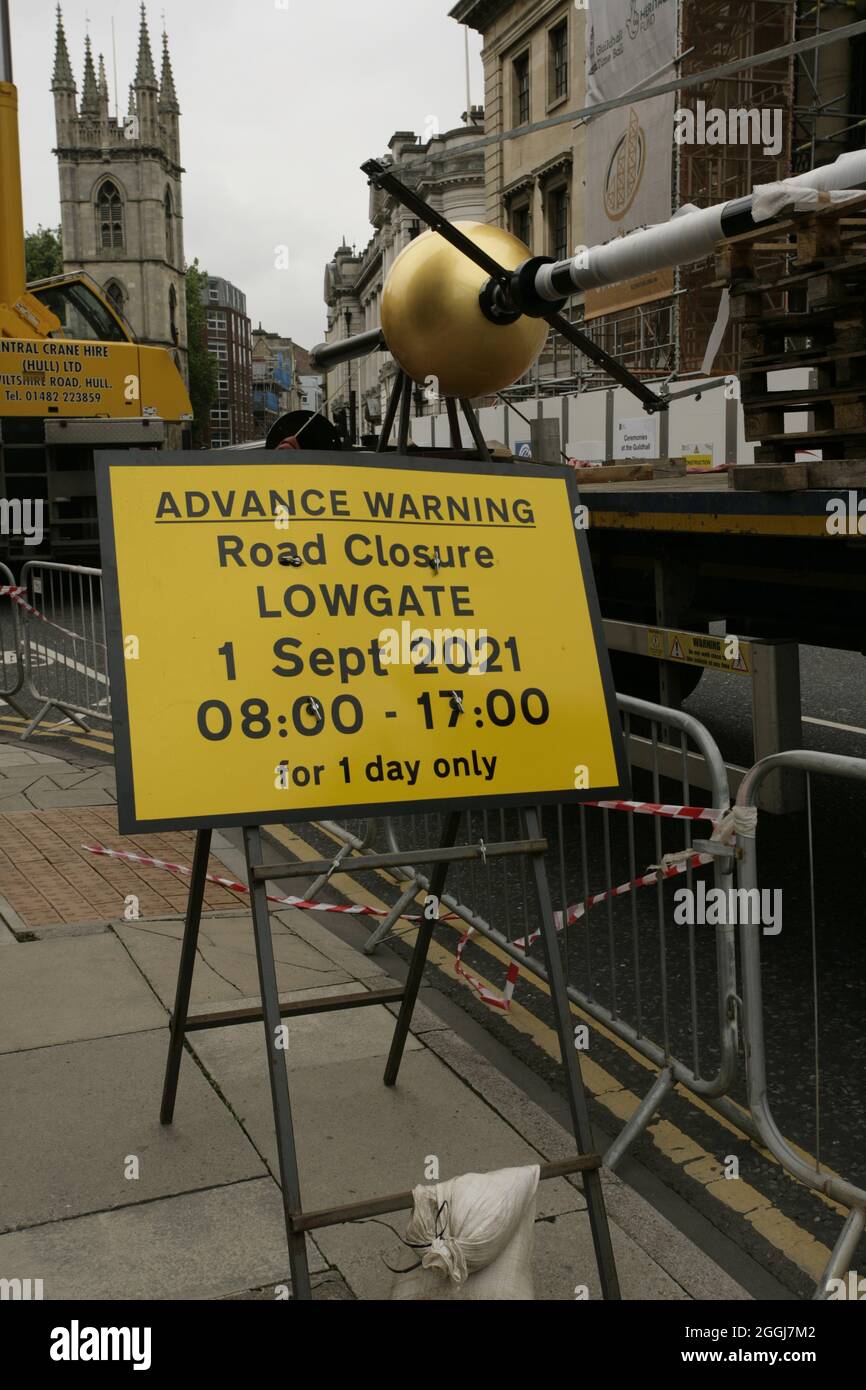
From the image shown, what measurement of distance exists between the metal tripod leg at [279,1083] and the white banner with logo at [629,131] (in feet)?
72.8

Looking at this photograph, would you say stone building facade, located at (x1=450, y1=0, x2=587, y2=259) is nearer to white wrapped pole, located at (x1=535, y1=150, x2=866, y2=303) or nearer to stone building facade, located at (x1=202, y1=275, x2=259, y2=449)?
white wrapped pole, located at (x1=535, y1=150, x2=866, y2=303)

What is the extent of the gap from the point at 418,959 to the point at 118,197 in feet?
364

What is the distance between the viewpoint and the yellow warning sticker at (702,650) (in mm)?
4551

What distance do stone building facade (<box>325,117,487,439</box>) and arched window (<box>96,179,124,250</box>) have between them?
67.0 ft

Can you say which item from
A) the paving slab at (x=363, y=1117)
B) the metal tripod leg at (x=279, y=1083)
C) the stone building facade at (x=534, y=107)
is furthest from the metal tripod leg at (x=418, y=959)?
the stone building facade at (x=534, y=107)

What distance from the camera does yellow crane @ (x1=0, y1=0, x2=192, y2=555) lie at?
16750mm

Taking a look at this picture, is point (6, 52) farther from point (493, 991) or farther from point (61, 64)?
point (61, 64)

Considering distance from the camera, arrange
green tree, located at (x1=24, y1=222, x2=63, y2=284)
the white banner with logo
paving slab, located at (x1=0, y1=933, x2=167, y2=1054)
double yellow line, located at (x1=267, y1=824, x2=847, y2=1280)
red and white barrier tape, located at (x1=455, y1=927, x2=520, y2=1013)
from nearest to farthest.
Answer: double yellow line, located at (x1=267, y1=824, x2=847, y2=1280)
paving slab, located at (x1=0, y1=933, x2=167, y2=1054)
red and white barrier tape, located at (x1=455, y1=927, x2=520, y2=1013)
the white banner with logo
green tree, located at (x1=24, y1=222, x2=63, y2=284)

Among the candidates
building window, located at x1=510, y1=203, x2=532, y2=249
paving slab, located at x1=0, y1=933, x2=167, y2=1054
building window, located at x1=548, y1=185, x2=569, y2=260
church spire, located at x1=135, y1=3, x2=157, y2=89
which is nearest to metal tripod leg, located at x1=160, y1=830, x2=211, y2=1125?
paving slab, located at x1=0, y1=933, x2=167, y2=1054

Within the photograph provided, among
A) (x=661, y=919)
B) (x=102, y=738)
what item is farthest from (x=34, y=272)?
(x=661, y=919)

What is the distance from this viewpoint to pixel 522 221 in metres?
36.4
